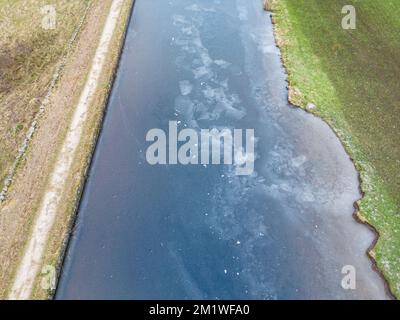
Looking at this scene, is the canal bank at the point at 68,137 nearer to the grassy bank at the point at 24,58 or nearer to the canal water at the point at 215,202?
the canal water at the point at 215,202

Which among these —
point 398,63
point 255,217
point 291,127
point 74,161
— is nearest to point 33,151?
point 74,161

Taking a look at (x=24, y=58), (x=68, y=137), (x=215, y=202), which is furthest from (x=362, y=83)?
(x=24, y=58)

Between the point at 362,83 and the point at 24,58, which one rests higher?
the point at 24,58

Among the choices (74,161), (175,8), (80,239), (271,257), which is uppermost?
(175,8)

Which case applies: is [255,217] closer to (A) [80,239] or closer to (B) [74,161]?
(A) [80,239]

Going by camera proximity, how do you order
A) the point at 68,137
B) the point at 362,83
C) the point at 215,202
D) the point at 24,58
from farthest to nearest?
the point at 24,58, the point at 362,83, the point at 68,137, the point at 215,202

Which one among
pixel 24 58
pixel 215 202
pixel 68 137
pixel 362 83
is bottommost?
pixel 215 202

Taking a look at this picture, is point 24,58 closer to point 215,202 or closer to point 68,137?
point 68,137
